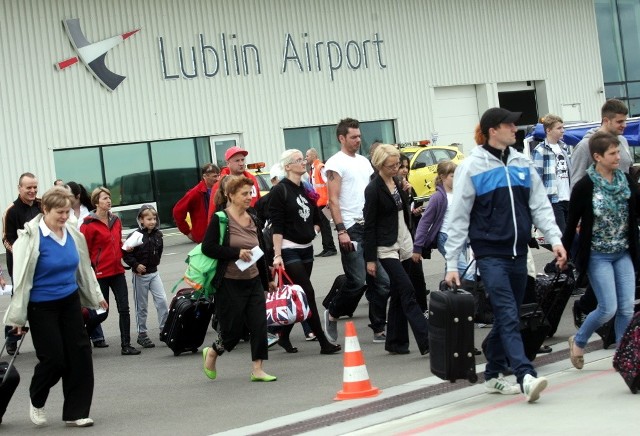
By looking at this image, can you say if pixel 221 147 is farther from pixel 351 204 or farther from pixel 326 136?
pixel 351 204

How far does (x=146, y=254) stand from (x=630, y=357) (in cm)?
625

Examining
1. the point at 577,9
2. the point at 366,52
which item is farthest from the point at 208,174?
the point at 577,9

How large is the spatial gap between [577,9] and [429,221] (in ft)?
115

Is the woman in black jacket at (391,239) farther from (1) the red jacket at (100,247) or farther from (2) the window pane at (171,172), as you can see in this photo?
(2) the window pane at (171,172)

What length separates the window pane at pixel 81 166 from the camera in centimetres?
3306

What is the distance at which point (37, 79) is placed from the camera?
32.4 m

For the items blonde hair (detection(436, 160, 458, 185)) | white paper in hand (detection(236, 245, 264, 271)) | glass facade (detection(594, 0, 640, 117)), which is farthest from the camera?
glass facade (detection(594, 0, 640, 117))

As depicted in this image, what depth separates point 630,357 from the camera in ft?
26.1

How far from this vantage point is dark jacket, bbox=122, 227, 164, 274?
12.9 m

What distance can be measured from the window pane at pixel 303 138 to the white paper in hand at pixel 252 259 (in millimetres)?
27065

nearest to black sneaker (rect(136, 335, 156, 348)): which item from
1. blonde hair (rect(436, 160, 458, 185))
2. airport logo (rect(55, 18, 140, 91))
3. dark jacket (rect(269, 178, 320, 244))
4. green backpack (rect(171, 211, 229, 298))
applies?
dark jacket (rect(269, 178, 320, 244))

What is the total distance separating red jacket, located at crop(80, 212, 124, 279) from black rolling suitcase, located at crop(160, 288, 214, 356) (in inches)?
33.7

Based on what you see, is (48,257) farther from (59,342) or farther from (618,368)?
(618,368)

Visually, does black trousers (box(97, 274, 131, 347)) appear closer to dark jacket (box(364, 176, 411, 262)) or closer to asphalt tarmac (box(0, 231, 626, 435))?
asphalt tarmac (box(0, 231, 626, 435))
